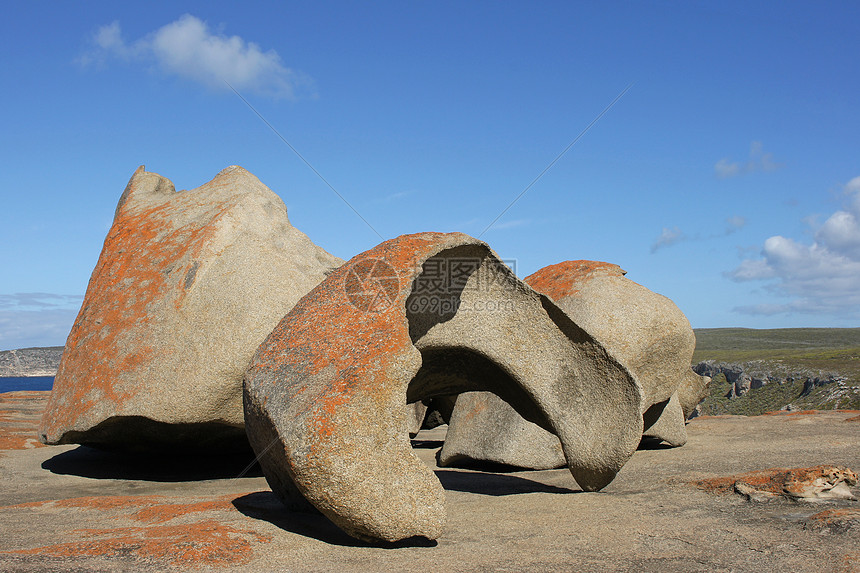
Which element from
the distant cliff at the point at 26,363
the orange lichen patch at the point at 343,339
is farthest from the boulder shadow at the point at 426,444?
the distant cliff at the point at 26,363

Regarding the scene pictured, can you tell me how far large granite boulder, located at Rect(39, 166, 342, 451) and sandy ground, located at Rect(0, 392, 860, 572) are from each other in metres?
0.62

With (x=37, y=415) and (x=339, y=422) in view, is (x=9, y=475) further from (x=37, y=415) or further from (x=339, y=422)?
(x=37, y=415)

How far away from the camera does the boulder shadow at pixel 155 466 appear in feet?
23.6

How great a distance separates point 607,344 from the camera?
772 cm

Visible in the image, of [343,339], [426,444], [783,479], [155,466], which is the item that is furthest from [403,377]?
[426,444]

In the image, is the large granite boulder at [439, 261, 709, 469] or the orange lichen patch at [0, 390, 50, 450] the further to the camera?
the orange lichen patch at [0, 390, 50, 450]

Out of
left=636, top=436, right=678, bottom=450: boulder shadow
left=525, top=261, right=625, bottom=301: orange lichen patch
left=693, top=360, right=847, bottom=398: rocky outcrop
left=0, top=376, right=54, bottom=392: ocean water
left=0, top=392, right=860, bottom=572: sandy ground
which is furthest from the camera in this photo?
left=0, top=376, right=54, bottom=392: ocean water

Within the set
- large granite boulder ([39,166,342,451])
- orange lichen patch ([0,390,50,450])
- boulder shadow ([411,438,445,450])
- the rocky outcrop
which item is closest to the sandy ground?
large granite boulder ([39,166,342,451])

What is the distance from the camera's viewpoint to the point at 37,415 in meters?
13.1

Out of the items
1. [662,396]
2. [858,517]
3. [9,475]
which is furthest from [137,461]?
[858,517]

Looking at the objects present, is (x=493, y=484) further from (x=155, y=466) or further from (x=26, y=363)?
(x=26, y=363)

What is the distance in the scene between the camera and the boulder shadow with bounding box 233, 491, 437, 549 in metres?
4.23

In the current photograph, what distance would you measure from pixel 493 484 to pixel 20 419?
31.9 feet

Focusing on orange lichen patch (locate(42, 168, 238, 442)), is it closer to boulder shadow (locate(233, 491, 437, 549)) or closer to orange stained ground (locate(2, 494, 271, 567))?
orange stained ground (locate(2, 494, 271, 567))
